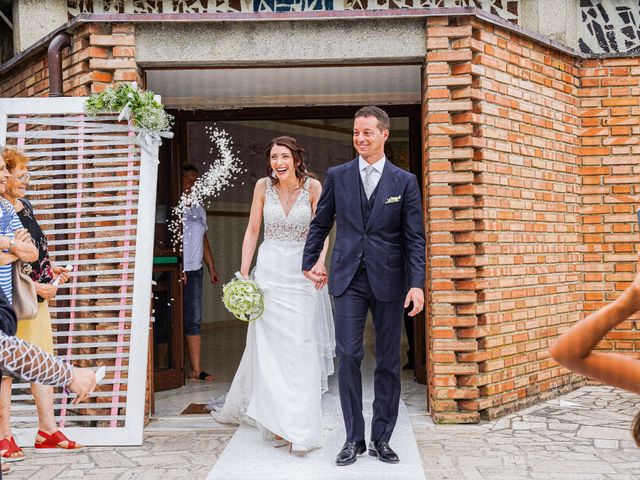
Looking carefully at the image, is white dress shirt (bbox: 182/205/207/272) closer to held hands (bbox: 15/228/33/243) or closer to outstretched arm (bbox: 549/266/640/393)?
held hands (bbox: 15/228/33/243)

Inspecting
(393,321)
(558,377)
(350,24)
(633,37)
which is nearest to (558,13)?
(633,37)

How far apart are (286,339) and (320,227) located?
0.95 m

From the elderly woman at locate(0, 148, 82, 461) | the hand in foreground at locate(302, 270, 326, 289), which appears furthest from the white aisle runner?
the elderly woman at locate(0, 148, 82, 461)

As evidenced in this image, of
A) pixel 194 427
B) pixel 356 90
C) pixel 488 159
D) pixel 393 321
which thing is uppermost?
pixel 356 90

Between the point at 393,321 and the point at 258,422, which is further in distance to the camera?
the point at 258,422

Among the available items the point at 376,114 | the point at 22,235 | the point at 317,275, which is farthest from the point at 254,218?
the point at 22,235

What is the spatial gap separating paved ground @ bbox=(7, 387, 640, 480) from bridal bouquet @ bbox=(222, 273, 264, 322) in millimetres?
1019

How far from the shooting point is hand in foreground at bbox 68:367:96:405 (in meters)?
2.50

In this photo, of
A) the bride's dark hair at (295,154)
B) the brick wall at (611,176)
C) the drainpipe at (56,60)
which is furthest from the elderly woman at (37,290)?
the brick wall at (611,176)

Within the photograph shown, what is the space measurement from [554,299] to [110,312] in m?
4.05

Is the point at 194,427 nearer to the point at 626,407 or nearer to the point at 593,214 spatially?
the point at 626,407

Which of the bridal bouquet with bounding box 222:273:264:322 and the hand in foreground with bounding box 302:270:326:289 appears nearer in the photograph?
the hand in foreground with bounding box 302:270:326:289

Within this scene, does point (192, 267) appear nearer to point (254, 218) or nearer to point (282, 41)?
point (254, 218)

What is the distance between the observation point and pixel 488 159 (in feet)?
21.3
